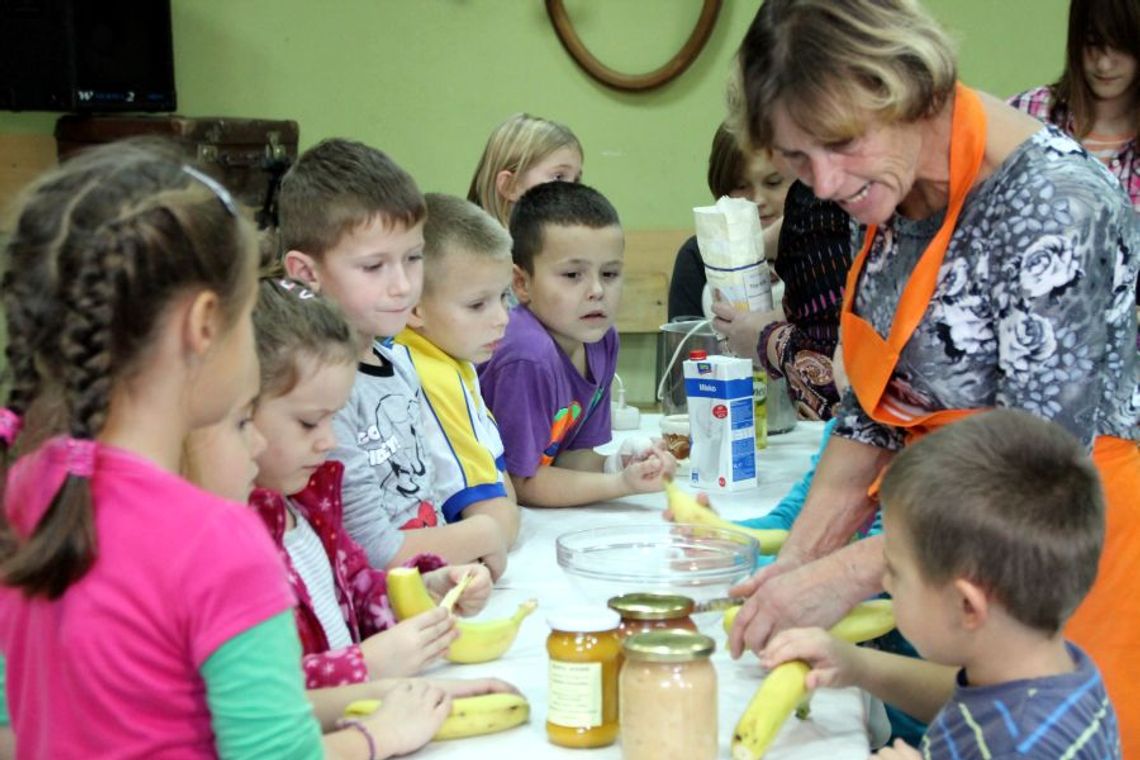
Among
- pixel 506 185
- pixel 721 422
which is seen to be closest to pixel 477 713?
pixel 721 422

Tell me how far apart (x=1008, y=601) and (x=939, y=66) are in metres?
0.68

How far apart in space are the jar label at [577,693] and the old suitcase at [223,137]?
3.62 m

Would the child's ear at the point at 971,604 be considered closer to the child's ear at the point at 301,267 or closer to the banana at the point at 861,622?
the banana at the point at 861,622

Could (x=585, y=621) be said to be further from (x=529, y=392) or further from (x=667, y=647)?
(x=529, y=392)

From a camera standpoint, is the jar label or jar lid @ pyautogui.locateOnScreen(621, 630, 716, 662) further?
the jar label

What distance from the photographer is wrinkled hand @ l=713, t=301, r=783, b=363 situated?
291 cm

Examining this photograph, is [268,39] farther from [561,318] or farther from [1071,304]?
[1071,304]

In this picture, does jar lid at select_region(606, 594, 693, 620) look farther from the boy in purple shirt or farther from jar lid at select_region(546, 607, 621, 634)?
the boy in purple shirt

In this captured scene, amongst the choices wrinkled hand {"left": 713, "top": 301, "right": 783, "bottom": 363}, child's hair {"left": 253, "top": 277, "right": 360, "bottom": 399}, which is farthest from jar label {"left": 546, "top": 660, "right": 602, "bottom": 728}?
wrinkled hand {"left": 713, "top": 301, "right": 783, "bottom": 363}

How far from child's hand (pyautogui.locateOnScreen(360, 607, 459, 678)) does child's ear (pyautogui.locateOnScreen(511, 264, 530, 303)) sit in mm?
1339

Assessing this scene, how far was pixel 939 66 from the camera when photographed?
1.69 meters

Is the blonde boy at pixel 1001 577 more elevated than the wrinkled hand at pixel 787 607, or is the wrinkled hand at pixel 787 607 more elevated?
the blonde boy at pixel 1001 577

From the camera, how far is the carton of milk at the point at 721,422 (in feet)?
9.18

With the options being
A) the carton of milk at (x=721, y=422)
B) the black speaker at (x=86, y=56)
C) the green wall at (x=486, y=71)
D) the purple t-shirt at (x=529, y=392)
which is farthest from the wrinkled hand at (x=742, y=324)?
the black speaker at (x=86, y=56)
